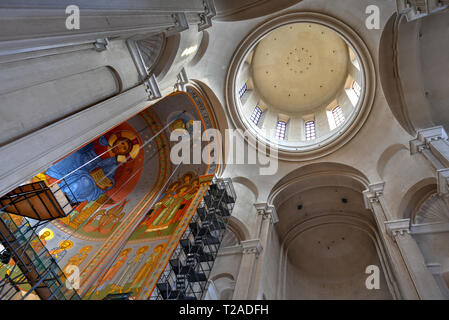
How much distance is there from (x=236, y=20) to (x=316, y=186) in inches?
264

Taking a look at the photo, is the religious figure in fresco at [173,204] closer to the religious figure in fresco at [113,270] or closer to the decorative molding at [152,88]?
the religious figure in fresco at [113,270]

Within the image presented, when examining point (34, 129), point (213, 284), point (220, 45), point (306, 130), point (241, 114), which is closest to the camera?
point (34, 129)

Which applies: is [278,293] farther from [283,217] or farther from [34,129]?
[34,129]

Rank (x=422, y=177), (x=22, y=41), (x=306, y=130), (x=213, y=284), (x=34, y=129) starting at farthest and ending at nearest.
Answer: (x=306, y=130) < (x=213, y=284) < (x=422, y=177) < (x=34, y=129) < (x=22, y=41)

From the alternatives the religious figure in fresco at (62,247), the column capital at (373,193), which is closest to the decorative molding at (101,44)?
the religious figure in fresco at (62,247)

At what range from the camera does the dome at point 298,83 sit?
13320mm

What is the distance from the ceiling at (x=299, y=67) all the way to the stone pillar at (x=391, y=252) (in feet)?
23.6

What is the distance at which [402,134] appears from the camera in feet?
28.1

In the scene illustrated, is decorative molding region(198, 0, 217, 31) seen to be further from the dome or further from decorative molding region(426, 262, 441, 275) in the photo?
decorative molding region(426, 262, 441, 275)

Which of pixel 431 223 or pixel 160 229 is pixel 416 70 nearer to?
pixel 431 223

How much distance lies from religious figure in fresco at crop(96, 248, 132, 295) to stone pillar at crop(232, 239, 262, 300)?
349 cm

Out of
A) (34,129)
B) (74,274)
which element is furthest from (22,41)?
(74,274)

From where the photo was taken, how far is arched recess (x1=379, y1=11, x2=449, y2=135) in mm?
7347

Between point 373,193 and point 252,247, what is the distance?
4160 mm
